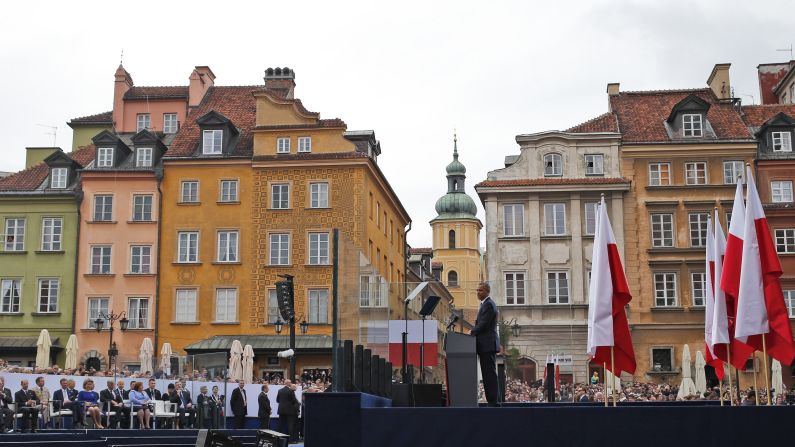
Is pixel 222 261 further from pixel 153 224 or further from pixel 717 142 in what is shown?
pixel 717 142

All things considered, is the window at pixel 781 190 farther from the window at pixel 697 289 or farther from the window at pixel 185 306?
the window at pixel 185 306

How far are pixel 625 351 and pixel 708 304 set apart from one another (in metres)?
3.99

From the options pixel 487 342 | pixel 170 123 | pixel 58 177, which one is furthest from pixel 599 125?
pixel 487 342

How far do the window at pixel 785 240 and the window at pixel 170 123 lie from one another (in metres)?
31.3

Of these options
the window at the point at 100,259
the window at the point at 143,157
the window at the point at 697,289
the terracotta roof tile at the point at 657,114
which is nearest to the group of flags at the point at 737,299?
the window at the point at 697,289

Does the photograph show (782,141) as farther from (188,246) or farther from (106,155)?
(106,155)

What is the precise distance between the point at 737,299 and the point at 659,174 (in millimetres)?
37750

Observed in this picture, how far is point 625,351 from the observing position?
49.9 feet

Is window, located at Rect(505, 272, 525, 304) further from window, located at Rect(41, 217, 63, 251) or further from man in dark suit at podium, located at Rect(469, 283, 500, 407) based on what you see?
man in dark suit at podium, located at Rect(469, 283, 500, 407)

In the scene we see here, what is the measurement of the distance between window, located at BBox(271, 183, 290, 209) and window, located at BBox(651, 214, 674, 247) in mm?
17652

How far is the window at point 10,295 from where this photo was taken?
5022cm

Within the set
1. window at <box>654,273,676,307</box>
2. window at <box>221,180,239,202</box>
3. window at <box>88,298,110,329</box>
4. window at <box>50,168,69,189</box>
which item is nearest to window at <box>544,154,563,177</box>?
window at <box>654,273,676,307</box>

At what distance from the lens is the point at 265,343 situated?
4734 cm

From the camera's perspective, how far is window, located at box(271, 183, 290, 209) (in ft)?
164
